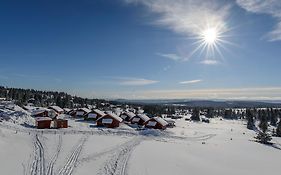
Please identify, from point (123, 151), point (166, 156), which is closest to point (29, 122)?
point (123, 151)

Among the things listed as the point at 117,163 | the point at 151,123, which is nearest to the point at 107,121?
the point at 151,123

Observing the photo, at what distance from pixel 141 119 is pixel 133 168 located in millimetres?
57322

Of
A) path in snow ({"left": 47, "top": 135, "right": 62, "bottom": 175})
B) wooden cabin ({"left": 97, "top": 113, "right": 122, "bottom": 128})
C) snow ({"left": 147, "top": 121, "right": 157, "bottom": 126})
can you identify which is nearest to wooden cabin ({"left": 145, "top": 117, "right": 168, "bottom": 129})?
snow ({"left": 147, "top": 121, "right": 157, "bottom": 126})

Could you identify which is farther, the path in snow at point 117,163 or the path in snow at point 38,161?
the path in snow at point 117,163

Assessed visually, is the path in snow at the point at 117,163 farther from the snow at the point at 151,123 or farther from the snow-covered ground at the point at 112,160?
the snow at the point at 151,123

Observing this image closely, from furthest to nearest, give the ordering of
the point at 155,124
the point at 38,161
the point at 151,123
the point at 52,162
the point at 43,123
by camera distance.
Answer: the point at 151,123 → the point at 155,124 → the point at 43,123 → the point at 38,161 → the point at 52,162

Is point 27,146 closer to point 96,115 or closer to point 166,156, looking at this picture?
point 166,156

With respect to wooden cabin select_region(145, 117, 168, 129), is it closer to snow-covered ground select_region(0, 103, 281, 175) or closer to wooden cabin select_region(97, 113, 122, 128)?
wooden cabin select_region(97, 113, 122, 128)

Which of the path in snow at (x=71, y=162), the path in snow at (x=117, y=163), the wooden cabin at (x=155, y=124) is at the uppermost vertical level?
the wooden cabin at (x=155, y=124)

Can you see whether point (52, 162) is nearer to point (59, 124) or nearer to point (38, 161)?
point (38, 161)

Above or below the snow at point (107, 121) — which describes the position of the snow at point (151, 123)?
below

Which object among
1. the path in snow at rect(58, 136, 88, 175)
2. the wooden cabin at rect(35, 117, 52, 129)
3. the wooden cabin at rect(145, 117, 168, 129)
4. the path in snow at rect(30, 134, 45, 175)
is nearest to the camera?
the path in snow at rect(30, 134, 45, 175)

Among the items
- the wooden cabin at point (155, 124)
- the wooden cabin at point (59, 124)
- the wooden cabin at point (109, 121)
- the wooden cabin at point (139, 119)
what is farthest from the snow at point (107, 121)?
the wooden cabin at point (139, 119)

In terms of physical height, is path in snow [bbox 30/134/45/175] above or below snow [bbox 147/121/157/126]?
below
